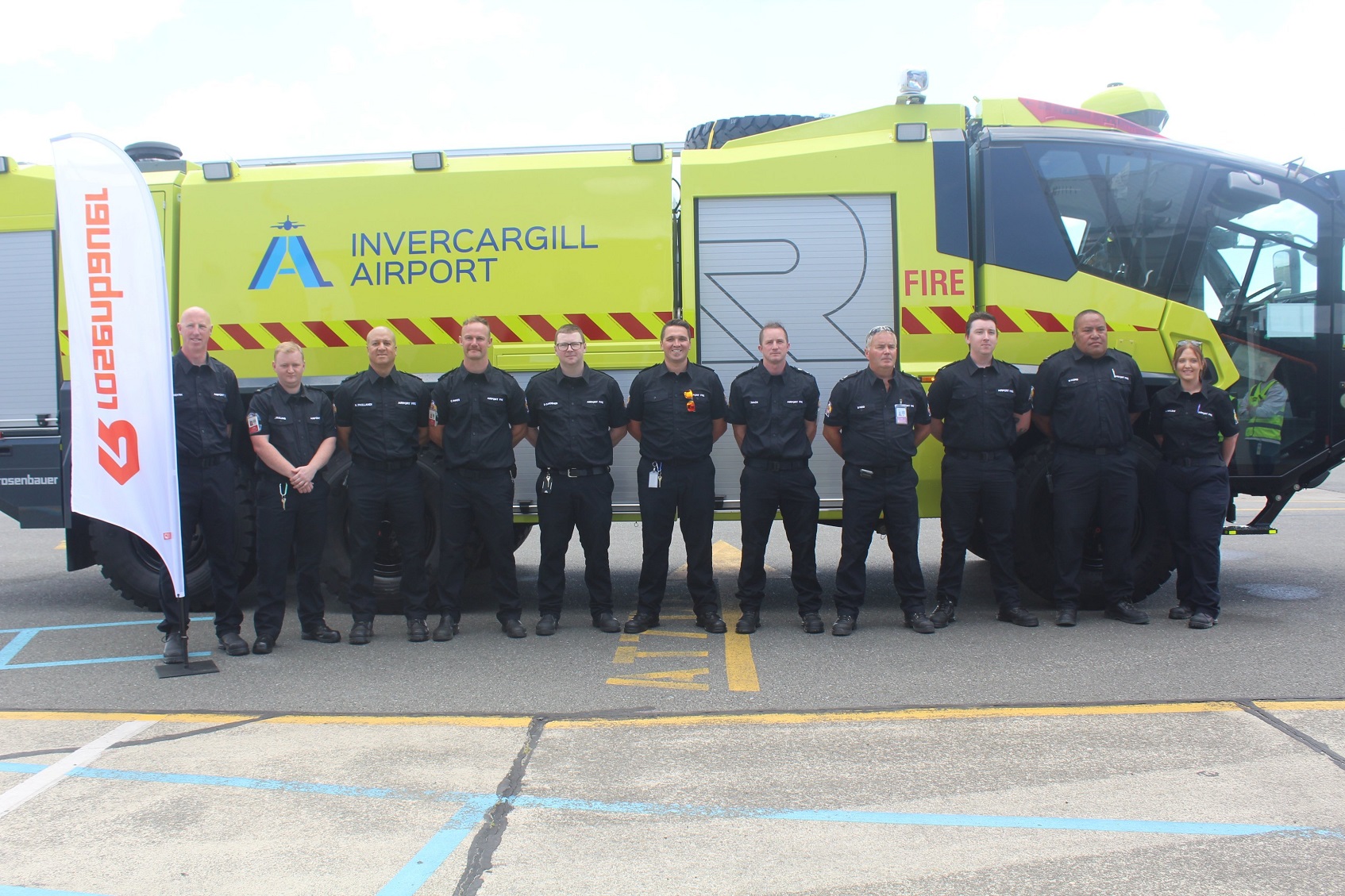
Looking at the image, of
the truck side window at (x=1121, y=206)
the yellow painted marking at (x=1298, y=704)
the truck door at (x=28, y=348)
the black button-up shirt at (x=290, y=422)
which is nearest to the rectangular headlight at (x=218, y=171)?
the truck door at (x=28, y=348)

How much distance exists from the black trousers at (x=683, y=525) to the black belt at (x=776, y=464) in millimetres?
259

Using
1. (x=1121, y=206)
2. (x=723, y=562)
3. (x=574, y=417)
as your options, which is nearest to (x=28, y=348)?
(x=574, y=417)

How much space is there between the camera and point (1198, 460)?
6.11 meters

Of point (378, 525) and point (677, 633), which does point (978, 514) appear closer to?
point (677, 633)

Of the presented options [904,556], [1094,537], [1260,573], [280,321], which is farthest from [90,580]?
[1260,573]

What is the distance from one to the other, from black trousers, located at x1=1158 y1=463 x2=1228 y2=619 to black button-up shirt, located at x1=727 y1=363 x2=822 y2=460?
2.17 meters

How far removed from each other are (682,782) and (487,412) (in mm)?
2865

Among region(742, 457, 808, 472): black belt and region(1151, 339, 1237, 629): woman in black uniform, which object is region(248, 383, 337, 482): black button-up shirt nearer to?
region(742, 457, 808, 472): black belt

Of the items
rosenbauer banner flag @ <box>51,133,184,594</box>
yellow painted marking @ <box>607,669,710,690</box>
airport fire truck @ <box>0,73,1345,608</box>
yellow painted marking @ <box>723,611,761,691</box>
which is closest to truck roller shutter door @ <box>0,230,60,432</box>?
airport fire truck @ <box>0,73,1345,608</box>

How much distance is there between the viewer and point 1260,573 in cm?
786

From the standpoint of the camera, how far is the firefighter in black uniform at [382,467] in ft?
19.6

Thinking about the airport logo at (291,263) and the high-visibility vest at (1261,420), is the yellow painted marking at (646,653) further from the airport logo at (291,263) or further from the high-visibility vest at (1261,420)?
the high-visibility vest at (1261,420)

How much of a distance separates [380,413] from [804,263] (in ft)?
8.83

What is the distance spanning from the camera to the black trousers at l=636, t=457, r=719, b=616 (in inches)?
239
